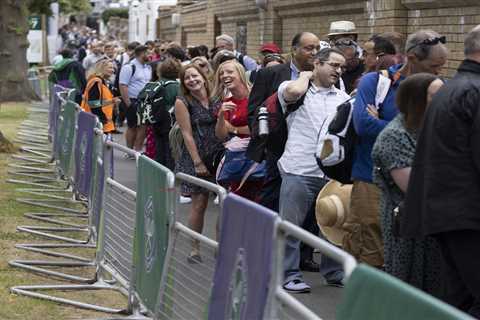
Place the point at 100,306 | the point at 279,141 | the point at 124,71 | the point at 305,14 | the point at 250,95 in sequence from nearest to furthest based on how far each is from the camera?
the point at 100,306, the point at 279,141, the point at 250,95, the point at 124,71, the point at 305,14

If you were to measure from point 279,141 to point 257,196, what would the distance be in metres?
0.86

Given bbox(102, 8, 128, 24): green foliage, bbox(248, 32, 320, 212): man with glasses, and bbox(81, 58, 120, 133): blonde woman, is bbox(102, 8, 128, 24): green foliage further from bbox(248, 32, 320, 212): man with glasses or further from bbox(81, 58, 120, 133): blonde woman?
bbox(248, 32, 320, 212): man with glasses

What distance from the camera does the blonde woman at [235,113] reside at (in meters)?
9.64

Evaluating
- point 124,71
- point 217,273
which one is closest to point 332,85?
point 217,273

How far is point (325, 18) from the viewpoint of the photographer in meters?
19.1

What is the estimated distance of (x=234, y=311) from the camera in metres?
5.38

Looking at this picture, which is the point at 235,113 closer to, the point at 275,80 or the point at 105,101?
the point at 275,80

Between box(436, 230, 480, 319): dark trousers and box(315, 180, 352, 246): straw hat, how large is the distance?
7.88ft

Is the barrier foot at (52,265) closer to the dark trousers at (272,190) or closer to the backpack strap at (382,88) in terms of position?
the dark trousers at (272,190)

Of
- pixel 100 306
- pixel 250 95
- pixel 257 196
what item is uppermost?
pixel 250 95

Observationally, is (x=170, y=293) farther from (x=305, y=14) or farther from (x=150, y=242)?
(x=305, y=14)

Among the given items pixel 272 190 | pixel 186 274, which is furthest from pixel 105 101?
pixel 186 274

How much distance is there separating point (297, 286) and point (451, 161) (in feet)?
10.6

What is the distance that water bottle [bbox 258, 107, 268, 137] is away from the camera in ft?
28.9
